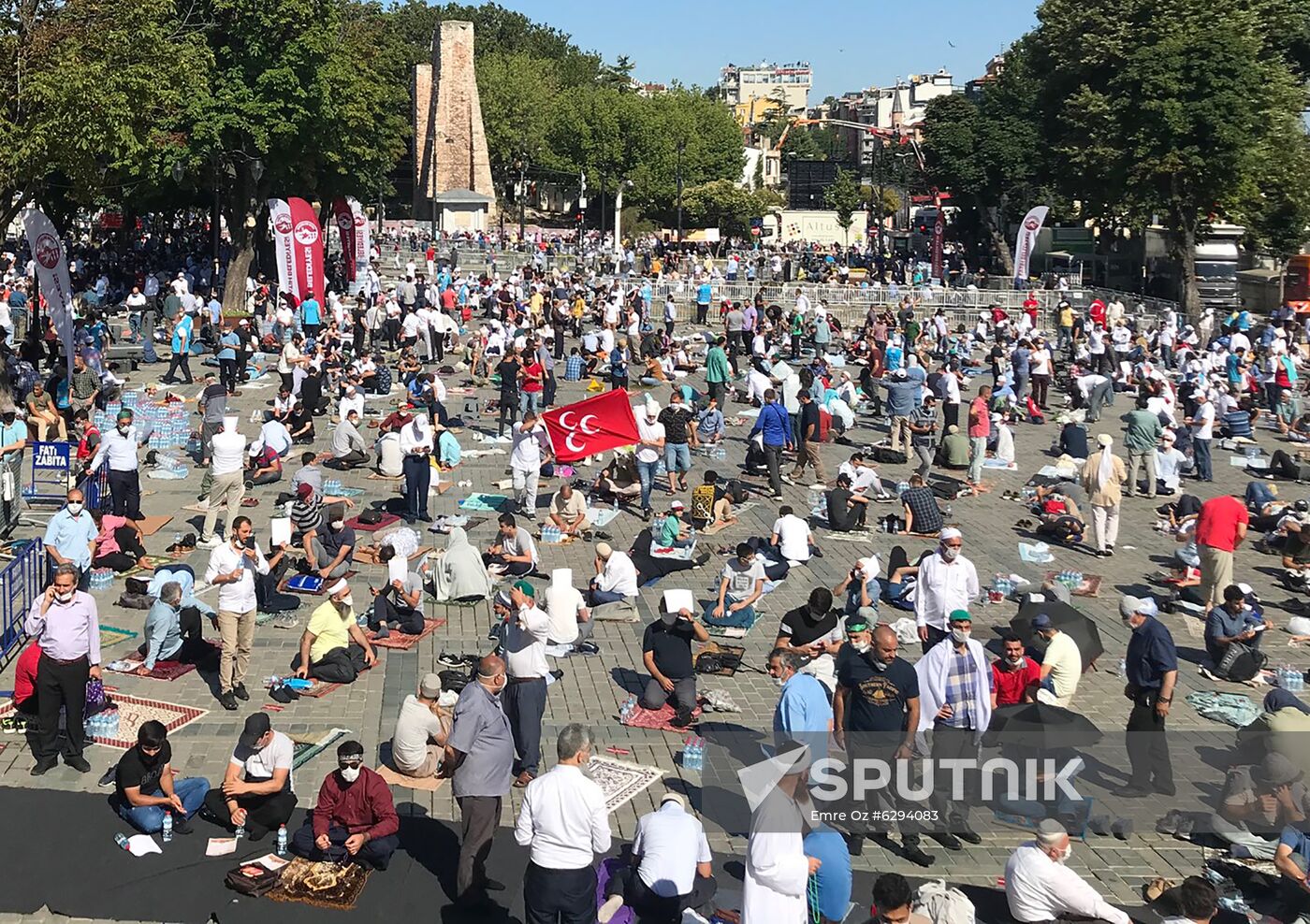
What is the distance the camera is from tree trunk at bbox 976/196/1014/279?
58062mm

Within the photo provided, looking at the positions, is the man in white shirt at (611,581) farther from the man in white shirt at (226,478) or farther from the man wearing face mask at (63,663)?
the man wearing face mask at (63,663)

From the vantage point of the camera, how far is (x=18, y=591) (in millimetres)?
12352

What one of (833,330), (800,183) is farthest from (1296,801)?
(800,183)

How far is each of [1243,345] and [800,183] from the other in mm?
78950

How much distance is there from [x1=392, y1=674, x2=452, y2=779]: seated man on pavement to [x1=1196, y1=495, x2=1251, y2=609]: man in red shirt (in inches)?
335

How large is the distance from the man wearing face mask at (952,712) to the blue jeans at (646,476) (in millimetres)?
9328

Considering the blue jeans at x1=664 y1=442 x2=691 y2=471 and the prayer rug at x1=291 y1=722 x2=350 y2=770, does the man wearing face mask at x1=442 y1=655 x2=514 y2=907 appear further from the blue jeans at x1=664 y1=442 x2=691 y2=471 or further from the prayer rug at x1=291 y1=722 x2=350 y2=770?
the blue jeans at x1=664 y1=442 x2=691 y2=471

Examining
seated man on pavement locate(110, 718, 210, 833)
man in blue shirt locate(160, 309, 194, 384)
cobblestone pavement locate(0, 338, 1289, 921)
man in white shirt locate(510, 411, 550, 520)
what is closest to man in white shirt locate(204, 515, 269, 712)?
cobblestone pavement locate(0, 338, 1289, 921)

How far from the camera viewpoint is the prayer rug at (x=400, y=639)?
12614mm

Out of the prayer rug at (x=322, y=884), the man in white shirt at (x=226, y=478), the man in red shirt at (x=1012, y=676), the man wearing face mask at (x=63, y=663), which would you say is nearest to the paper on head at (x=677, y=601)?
the man in red shirt at (x=1012, y=676)

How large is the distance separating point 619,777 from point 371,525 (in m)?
8.12

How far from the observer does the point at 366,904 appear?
8.09 metres

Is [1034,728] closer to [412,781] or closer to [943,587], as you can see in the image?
[943,587]

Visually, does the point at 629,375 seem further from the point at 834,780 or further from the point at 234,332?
the point at 834,780
